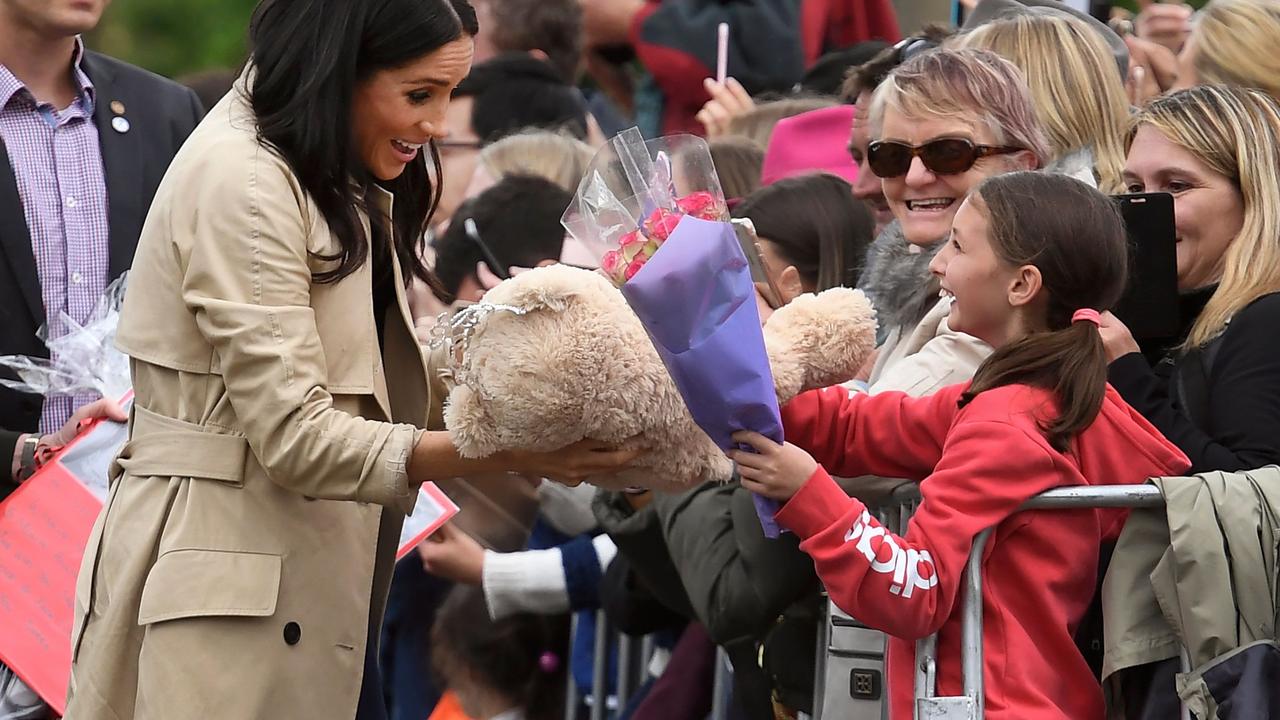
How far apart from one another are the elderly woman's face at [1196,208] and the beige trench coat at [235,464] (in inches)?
71.5

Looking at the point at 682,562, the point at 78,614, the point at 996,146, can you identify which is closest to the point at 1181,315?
the point at 996,146

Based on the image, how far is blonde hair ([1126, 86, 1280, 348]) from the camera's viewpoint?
4020mm

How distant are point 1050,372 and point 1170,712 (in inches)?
26.4

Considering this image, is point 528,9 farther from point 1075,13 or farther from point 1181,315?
point 1181,315

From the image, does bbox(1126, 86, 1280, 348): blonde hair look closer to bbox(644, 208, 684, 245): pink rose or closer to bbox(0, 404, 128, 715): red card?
bbox(644, 208, 684, 245): pink rose

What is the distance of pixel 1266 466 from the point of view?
145 inches

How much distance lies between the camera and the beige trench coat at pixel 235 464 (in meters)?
3.48

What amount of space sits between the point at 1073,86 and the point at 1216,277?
0.70m

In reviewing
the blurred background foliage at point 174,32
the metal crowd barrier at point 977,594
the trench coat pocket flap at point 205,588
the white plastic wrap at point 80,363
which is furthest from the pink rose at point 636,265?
the blurred background foliage at point 174,32

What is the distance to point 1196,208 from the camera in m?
4.21

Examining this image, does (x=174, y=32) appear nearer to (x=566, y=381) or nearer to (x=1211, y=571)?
(x=566, y=381)

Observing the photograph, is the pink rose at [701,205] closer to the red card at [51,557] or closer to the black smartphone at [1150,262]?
the black smartphone at [1150,262]

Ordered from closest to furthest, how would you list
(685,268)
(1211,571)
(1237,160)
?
(685,268)
(1211,571)
(1237,160)

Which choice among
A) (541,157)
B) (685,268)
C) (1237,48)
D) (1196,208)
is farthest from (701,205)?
(541,157)
